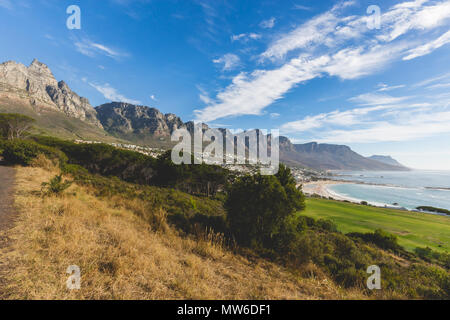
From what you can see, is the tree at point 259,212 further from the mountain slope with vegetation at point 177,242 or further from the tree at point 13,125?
the tree at point 13,125

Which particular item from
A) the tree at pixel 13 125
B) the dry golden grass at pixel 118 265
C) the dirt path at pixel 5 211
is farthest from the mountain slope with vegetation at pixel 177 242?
the tree at pixel 13 125

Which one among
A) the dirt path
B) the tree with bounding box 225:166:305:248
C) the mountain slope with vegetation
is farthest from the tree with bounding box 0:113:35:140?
the tree with bounding box 225:166:305:248

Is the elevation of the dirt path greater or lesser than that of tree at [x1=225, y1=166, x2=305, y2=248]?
greater

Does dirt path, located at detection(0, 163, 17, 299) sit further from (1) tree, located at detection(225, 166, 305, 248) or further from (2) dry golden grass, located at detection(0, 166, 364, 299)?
(1) tree, located at detection(225, 166, 305, 248)

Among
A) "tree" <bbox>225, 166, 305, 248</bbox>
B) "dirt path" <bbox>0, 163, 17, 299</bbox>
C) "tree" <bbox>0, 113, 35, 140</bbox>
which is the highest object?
"tree" <bbox>0, 113, 35, 140</bbox>

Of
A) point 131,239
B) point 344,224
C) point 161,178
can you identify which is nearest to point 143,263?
point 131,239

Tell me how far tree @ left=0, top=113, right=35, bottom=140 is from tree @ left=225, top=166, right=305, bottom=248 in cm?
4727

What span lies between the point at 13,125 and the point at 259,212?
52543 mm

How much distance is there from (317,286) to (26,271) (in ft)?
21.6

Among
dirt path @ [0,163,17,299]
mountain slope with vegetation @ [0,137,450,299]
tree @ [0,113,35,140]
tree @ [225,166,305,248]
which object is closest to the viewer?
mountain slope with vegetation @ [0,137,450,299]

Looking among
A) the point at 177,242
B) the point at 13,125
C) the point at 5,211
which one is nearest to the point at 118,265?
the point at 177,242

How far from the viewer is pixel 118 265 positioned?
3.58 metres

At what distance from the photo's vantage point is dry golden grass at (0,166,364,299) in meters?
2.96

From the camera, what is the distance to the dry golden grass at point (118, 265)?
2955 millimetres
